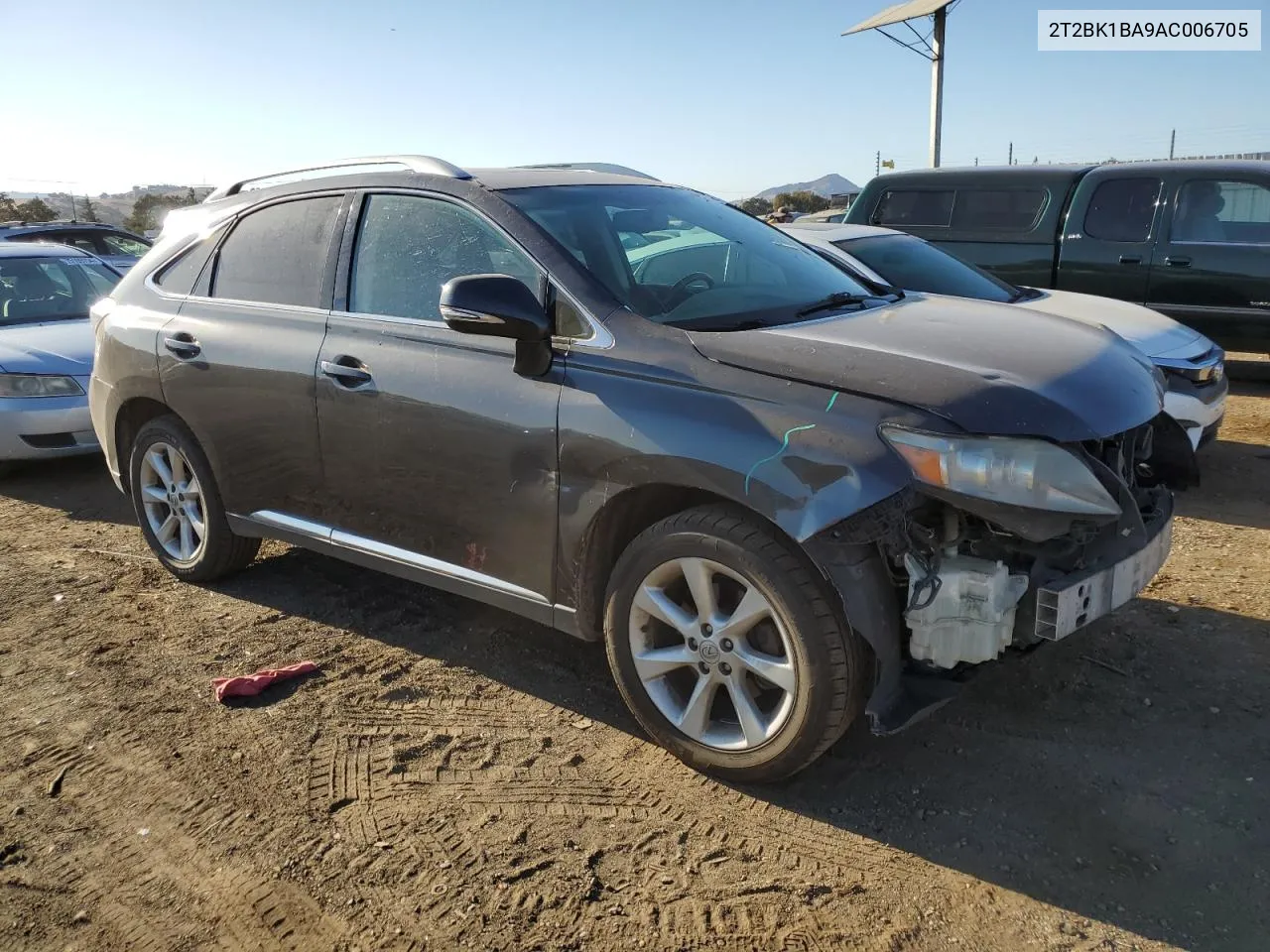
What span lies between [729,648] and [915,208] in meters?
7.74

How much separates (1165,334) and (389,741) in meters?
5.26

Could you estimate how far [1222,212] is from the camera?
848 cm

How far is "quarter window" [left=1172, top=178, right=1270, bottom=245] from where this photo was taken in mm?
8352

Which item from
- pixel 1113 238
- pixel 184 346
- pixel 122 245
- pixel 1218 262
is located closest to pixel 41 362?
pixel 184 346

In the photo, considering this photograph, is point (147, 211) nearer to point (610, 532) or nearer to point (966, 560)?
point (610, 532)

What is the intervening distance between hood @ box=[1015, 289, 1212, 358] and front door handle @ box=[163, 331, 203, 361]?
14.4 ft

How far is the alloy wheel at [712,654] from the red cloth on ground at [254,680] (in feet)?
4.96

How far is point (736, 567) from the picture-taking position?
9.59 ft

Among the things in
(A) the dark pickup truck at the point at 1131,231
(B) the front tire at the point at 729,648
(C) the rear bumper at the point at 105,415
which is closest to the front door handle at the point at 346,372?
(B) the front tire at the point at 729,648

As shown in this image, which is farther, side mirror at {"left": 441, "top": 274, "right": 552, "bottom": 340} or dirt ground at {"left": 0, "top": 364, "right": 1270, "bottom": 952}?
side mirror at {"left": 441, "top": 274, "right": 552, "bottom": 340}

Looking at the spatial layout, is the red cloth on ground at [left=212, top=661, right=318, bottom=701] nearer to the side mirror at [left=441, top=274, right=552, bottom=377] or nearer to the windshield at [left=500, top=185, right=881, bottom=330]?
the side mirror at [left=441, top=274, right=552, bottom=377]

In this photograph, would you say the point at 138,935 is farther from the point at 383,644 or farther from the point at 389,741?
the point at 383,644

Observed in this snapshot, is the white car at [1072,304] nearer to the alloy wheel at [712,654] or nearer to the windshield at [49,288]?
the alloy wheel at [712,654]

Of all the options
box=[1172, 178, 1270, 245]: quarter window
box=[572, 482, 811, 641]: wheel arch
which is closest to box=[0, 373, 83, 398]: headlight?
box=[572, 482, 811, 641]: wheel arch
